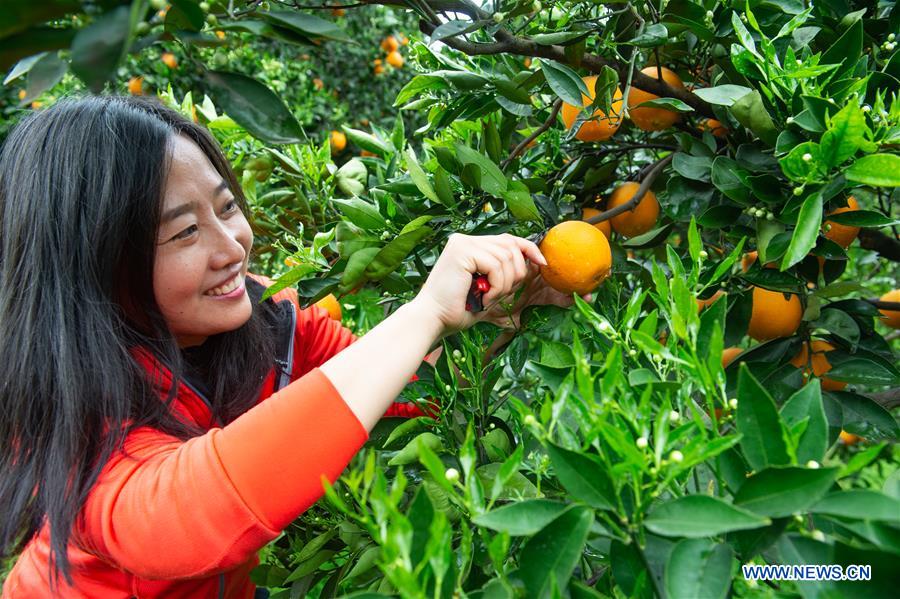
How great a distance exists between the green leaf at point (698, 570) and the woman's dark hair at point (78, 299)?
68cm

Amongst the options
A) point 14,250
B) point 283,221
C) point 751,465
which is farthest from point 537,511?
point 283,221

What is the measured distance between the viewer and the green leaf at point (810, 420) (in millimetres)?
495

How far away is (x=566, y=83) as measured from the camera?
2.84ft

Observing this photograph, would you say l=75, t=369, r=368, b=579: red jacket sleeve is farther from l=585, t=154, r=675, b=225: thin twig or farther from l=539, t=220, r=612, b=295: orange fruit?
l=585, t=154, r=675, b=225: thin twig

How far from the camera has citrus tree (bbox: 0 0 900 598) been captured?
0.46 meters

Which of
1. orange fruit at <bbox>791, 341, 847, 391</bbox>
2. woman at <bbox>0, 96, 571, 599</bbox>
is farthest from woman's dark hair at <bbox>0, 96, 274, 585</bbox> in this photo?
orange fruit at <bbox>791, 341, 847, 391</bbox>

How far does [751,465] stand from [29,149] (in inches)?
38.5

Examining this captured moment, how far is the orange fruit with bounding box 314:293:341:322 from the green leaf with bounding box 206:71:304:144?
2.57 feet

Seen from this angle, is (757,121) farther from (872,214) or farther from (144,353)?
(144,353)

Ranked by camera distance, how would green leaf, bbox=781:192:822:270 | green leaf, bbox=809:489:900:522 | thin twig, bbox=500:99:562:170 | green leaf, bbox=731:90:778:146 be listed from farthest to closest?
1. thin twig, bbox=500:99:562:170
2. green leaf, bbox=731:90:778:146
3. green leaf, bbox=781:192:822:270
4. green leaf, bbox=809:489:900:522

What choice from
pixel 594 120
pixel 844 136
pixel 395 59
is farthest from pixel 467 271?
pixel 395 59

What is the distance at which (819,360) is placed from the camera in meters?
1.01

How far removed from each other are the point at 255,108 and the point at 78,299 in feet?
1.70

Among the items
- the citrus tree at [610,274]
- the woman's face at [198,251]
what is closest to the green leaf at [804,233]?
the citrus tree at [610,274]
